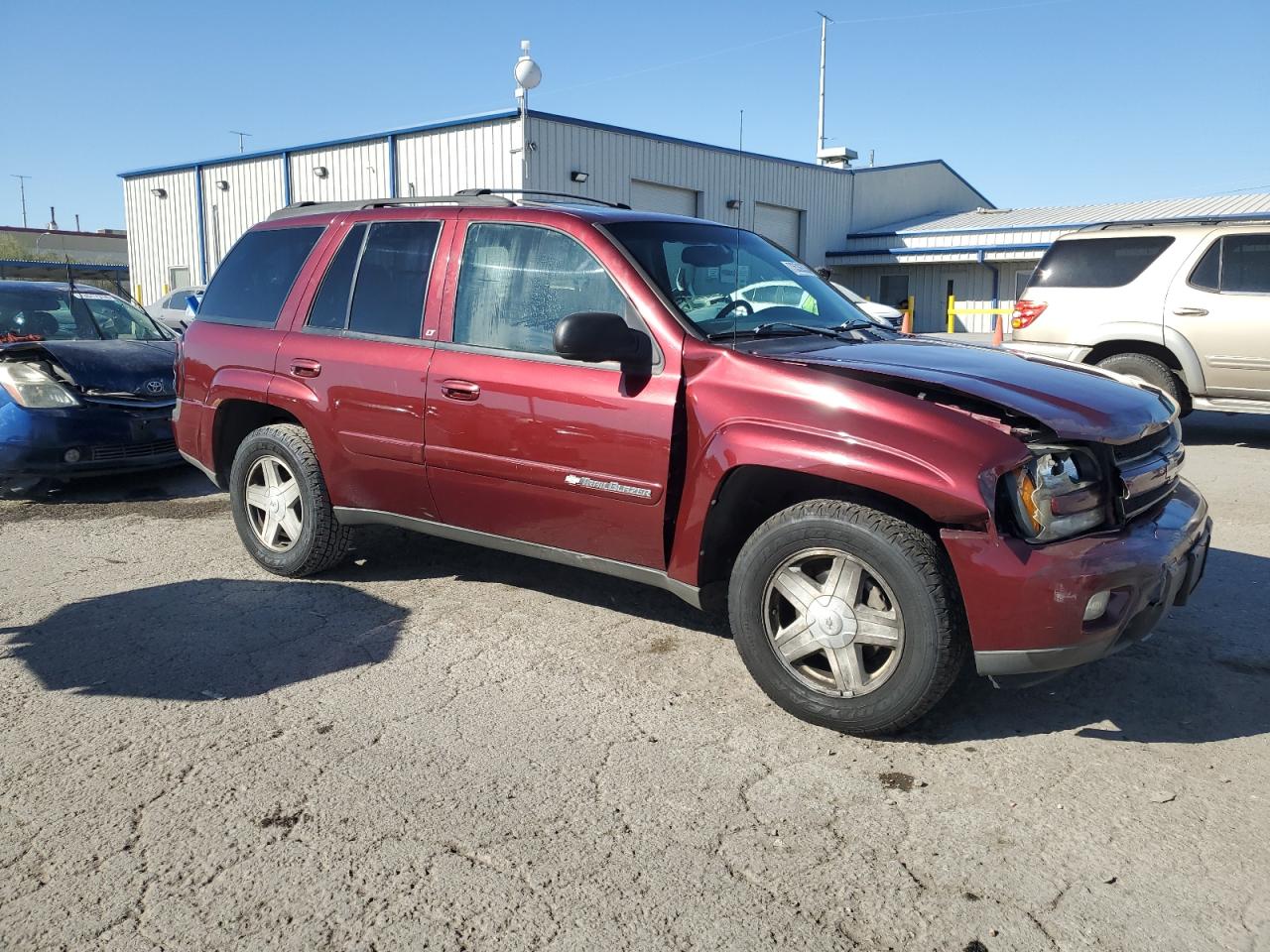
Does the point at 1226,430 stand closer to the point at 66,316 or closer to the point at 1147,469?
the point at 1147,469

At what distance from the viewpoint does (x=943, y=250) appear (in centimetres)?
3148

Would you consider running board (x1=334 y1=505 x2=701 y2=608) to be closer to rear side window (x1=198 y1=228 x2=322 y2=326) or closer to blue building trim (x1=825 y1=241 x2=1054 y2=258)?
rear side window (x1=198 y1=228 x2=322 y2=326)

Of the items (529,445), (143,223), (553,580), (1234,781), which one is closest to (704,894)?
(1234,781)

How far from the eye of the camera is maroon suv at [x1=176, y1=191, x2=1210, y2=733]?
10.2 ft

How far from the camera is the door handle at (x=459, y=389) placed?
4211 millimetres

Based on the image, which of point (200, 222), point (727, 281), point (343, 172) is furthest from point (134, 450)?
point (200, 222)

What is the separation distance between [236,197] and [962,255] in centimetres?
2128

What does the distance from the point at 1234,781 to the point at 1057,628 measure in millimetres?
735

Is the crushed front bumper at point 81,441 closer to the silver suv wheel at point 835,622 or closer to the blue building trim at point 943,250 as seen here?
the silver suv wheel at point 835,622

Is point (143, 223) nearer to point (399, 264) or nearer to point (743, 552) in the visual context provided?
point (399, 264)

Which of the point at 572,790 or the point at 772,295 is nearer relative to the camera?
the point at 572,790

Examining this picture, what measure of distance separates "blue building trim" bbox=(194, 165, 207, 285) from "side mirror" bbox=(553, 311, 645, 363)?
28.0 metres

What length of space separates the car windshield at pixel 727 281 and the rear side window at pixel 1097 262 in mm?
5481

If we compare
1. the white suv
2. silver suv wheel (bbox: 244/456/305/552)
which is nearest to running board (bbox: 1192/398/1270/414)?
the white suv
